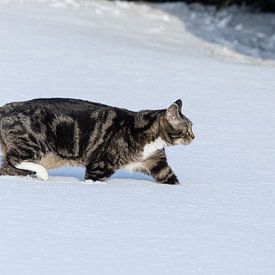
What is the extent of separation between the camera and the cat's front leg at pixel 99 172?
7.03m

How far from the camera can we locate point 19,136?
22.7 ft

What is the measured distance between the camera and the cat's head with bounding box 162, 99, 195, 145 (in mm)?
7242

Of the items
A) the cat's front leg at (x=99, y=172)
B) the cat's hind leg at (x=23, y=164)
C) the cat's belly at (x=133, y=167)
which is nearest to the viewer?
the cat's hind leg at (x=23, y=164)

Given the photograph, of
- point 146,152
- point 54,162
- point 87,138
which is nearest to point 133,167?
point 146,152

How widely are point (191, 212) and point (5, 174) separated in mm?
1563

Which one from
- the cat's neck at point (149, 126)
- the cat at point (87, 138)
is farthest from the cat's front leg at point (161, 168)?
the cat's neck at point (149, 126)

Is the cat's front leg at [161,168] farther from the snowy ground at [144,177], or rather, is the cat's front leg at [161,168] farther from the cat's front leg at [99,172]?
the cat's front leg at [99,172]

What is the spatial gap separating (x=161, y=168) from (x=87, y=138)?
23.8 inches

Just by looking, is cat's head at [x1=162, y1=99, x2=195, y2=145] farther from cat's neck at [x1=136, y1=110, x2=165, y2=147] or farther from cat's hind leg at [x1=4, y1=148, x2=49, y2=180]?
cat's hind leg at [x1=4, y1=148, x2=49, y2=180]

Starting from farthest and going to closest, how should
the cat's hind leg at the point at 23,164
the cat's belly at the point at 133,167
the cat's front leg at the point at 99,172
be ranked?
the cat's belly at the point at 133,167
the cat's front leg at the point at 99,172
the cat's hind leg at the point at 23,164

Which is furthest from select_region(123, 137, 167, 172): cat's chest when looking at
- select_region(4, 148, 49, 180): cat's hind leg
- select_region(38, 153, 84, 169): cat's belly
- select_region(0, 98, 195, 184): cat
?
select_region(4, 148, 49, 180): cat's hind leg

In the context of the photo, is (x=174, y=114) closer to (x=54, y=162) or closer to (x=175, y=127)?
(x=175, y=127)

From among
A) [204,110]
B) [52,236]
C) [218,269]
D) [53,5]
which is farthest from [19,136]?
[53,5]

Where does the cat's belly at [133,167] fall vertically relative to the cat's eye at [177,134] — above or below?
below
